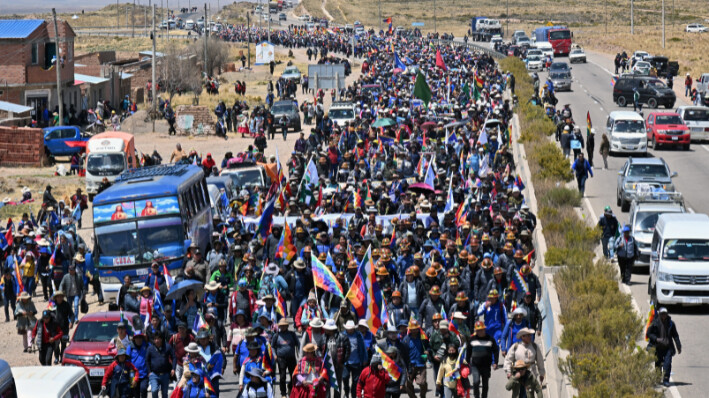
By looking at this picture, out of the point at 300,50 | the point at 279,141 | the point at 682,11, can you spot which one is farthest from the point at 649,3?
the point at 279,141

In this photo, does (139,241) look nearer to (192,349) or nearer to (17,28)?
(192,349)

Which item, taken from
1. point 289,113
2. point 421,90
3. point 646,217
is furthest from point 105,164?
point 646,217

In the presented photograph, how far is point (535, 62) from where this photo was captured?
76.6 metres

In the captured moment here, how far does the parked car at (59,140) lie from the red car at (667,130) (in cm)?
2392

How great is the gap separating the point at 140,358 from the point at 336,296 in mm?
4047

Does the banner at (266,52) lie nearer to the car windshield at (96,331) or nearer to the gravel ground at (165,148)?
the gravel ground at (165,148)

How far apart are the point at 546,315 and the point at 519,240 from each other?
2.33 metres

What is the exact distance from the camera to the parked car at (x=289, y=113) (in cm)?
5322

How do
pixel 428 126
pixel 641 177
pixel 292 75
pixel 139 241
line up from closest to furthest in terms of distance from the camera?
pixel 139 241
pixel 641 177
pixel 428 126
pixel 292 75

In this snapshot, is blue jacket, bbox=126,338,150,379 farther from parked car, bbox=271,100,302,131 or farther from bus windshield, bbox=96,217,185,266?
parked car, bbox=271,100,302,131

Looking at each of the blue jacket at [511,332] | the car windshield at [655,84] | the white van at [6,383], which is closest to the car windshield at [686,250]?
the blue jacket at [511,332]

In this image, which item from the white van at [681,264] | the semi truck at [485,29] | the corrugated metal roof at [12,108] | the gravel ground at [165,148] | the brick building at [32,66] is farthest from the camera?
the semi truck at [485,29]

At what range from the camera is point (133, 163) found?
135 ft

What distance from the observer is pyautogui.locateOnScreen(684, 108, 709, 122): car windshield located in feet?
144
